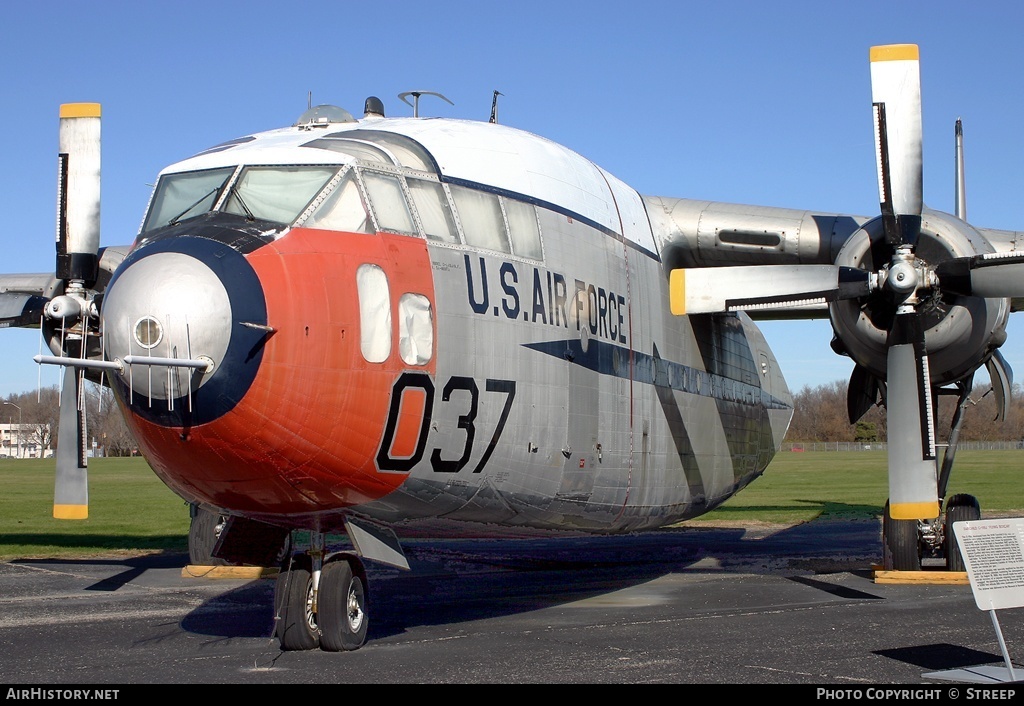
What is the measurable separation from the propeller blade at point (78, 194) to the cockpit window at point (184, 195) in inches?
126

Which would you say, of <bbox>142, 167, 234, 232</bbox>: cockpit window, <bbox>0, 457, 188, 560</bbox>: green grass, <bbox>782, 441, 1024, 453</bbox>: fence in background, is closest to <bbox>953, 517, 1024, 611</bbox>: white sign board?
<bbox>142, 167, 234, 232</bbox>: cockpit window

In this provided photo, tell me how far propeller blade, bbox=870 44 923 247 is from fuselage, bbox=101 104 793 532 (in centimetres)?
283

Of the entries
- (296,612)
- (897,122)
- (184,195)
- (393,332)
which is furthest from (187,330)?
(897,122)

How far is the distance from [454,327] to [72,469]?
5086 millimetres

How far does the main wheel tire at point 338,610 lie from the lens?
863 centimetres

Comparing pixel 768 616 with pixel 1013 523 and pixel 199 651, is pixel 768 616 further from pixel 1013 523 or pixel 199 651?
pixel 199 651

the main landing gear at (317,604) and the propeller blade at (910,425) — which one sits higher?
the propeller blade at (910,425)

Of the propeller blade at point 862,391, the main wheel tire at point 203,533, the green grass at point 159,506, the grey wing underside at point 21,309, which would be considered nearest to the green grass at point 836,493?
the green grass at point 159,506

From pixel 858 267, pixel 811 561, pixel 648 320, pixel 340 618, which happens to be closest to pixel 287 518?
pixel 340 618

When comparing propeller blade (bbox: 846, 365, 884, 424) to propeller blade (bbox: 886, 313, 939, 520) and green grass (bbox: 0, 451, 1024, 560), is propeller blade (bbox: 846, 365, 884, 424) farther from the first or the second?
green grass (bbox: 0, 451, 1024, 560)

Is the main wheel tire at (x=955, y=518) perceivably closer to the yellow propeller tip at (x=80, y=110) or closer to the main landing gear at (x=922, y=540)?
the main landing gear at (x=922, y=540)

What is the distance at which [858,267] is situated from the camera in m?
12.2

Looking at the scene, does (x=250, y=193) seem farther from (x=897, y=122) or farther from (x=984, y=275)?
(x=984, y=275)
